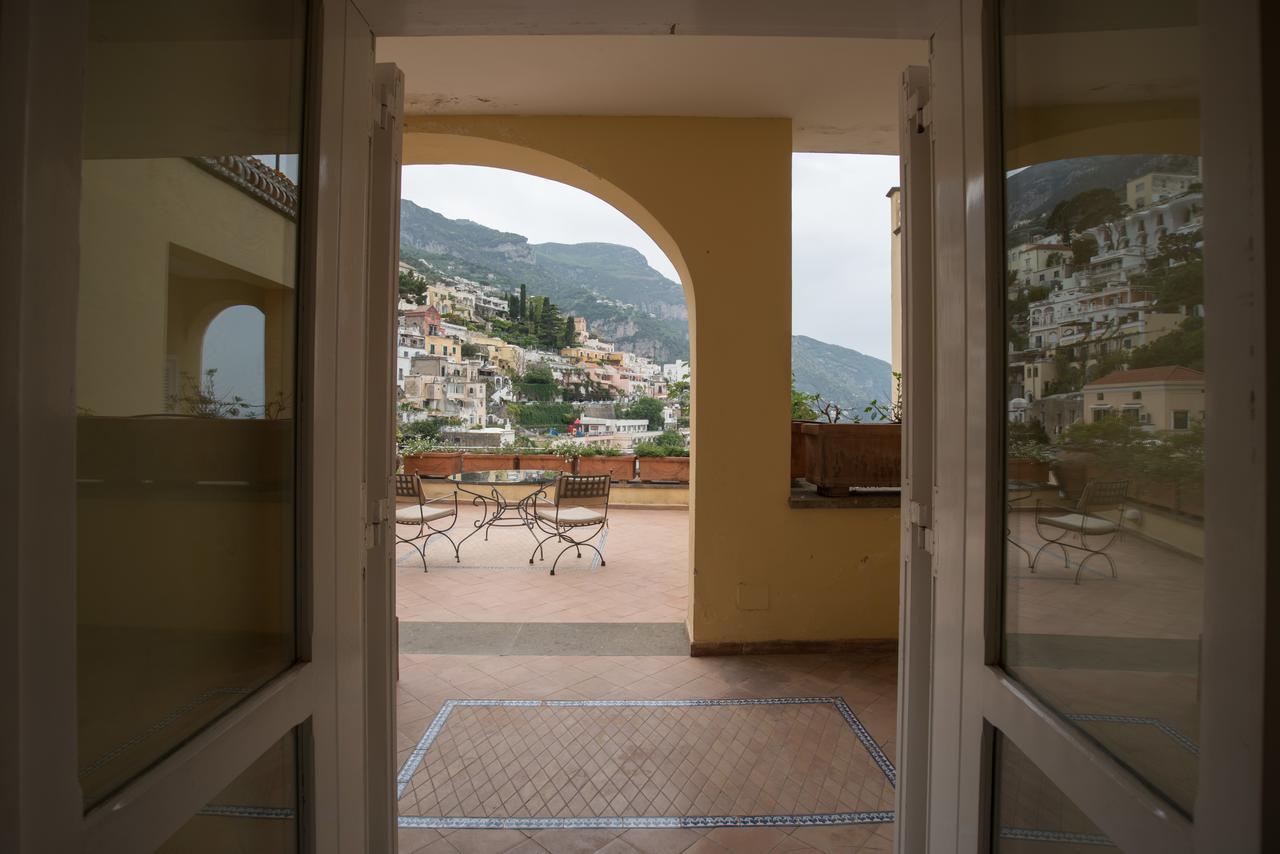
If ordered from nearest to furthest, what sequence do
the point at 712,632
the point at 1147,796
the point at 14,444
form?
the point at 14,444, the point at 1147,796, the point at 712,632

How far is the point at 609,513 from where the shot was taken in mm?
8336

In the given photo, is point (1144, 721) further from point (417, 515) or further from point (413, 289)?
point (413, 289)

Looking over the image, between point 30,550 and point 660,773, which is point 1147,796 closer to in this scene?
point 30,550

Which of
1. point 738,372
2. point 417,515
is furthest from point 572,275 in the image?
point 738,372

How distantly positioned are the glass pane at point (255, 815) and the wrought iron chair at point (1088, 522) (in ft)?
4.00

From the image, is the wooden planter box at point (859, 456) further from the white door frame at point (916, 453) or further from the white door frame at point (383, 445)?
the white door frame at point (383, 445)

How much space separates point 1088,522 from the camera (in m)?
0.80

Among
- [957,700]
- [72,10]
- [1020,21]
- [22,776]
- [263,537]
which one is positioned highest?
[1020,21]

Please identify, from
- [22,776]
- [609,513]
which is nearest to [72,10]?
[22,776]

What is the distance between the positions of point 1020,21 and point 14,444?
4.50 ft

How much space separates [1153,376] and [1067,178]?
34cm

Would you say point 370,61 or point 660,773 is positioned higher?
point 370,61

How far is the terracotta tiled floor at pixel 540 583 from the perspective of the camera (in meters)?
4.06

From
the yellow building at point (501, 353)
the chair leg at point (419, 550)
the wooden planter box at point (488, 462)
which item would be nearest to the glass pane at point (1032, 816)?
the chair leg at point (419, 550)
